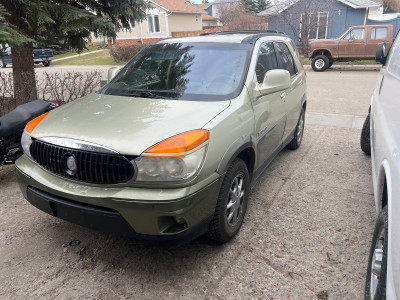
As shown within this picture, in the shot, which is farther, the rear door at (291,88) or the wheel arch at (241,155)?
the rear door at (291,88)

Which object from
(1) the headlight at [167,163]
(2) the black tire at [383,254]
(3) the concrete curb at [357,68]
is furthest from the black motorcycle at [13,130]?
(3) the concrete curb at [357,68]

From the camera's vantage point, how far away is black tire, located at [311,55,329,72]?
16.3 meters

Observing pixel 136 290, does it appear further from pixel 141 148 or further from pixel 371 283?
pixel 371 283

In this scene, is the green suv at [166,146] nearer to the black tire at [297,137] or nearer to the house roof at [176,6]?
the black tire at [297,137]

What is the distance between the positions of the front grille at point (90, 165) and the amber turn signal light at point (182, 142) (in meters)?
0.23

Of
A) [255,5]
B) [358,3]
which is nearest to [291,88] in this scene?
[358,3]

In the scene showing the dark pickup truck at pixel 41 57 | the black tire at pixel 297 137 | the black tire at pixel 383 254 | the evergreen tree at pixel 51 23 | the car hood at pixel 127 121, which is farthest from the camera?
the dark pickup truck at pixel 41 57

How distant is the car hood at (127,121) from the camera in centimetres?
232

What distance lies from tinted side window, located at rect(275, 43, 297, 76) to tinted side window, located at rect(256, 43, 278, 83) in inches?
8.1

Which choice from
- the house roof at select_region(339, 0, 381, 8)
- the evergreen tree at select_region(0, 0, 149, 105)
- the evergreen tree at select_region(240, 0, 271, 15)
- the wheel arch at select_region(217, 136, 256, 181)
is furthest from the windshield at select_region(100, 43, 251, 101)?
the evergreen tree at select_region(240, 0, 271, 15)

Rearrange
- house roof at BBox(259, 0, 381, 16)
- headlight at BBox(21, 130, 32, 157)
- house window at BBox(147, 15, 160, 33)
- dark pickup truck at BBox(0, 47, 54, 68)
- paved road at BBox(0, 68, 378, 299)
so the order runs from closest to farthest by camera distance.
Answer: paved road at BBox(0, 68, 378, 299) < headlight at BBox(21, 130, 32, 157) < house roof at BBox(259, 0, 381, 16) < dark pickup truck at BBox(0, 47, 54, 68) < house window at BBox(147, 15, 160, 33)

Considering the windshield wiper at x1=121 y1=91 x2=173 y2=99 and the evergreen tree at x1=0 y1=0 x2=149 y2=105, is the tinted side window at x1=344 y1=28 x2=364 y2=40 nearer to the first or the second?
the evergreen tree at x1=0 y1=0 x2=149 y2=105

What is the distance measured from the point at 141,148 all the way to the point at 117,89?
149 centimetres

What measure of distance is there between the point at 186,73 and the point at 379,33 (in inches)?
618
